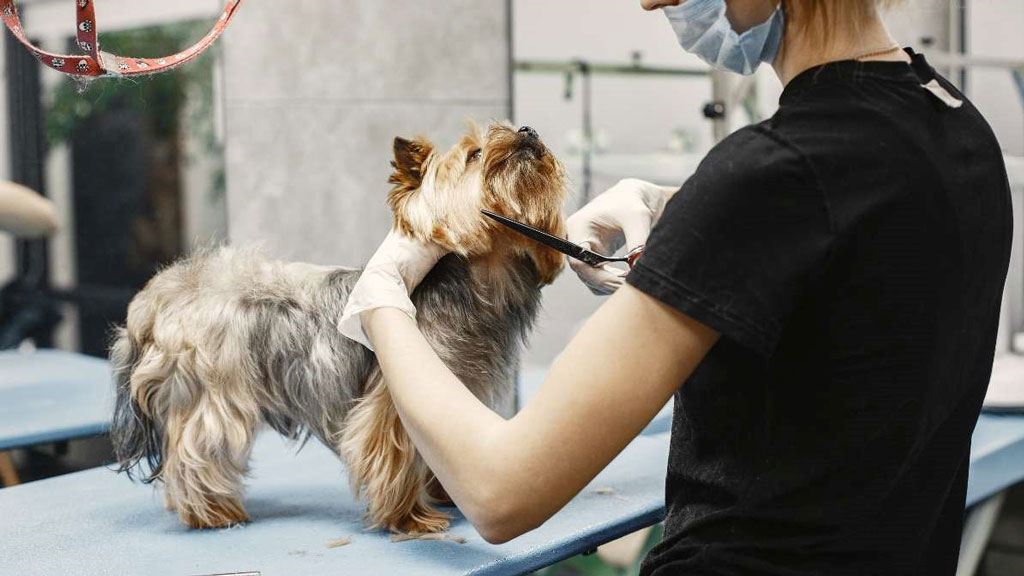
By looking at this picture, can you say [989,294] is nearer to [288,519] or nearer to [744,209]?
[744,209]

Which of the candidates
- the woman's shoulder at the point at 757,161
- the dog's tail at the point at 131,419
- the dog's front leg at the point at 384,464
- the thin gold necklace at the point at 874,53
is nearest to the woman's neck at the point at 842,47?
the thin gold necklace at the point at 874,53

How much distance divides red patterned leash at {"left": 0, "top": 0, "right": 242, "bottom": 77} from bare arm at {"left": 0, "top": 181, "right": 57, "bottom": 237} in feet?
2.86

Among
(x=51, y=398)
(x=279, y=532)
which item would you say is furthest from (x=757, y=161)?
(x=51, y=398)

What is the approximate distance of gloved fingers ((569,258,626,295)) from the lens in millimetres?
1282

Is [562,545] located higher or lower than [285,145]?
lower

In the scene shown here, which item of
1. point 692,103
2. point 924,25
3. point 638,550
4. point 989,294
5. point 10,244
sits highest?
point 924,25

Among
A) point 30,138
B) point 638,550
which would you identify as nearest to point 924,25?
point 638,550

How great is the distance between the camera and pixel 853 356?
2.44ft

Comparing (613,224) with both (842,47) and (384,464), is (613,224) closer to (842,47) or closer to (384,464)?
(384,464)

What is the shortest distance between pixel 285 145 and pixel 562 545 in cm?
132

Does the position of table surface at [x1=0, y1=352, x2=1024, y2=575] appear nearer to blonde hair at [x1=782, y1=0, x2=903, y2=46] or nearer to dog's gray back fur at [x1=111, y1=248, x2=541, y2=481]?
dog's gray back fur at [x1=111, y1=248, x2=541, y2=481]

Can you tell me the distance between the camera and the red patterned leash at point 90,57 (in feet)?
3.82

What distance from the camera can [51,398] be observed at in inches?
83.0

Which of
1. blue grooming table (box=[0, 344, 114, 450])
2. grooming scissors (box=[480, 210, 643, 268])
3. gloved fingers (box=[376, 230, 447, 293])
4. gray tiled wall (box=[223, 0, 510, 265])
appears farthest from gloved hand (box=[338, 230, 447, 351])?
gray tiled wall (box=[223, 0, 510, 265])
